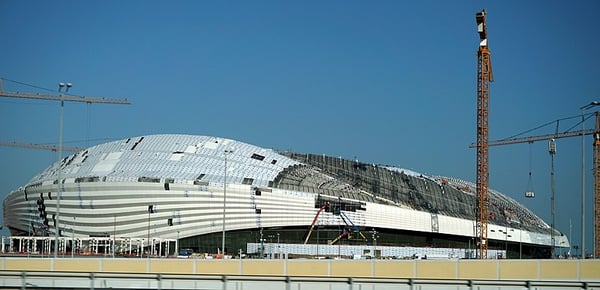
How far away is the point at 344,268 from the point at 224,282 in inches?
684

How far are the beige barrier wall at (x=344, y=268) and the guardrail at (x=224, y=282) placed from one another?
13886 mm

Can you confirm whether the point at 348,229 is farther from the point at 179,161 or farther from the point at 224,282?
the point at 224,282

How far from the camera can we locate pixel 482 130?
134m

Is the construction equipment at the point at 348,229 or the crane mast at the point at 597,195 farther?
the crane mast at the point at 597,195

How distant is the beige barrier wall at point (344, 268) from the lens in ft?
153

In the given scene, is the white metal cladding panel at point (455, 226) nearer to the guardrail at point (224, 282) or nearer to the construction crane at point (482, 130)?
the construction crane at point (482, 130)

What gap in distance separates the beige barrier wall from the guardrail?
13886 mm

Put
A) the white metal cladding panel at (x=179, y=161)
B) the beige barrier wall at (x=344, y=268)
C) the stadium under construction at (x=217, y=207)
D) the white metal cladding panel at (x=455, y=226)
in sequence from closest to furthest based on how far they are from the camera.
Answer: the beige barrier wall at (x=344, y=268)
the stadium under construction at (x=217, y=207)
the white metal cladding panel at (x=179, y=161)
the white metal cladding panel at (x=455, y=226)

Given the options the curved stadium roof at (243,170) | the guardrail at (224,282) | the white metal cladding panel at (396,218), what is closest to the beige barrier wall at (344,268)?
the guardrail at (224,282)

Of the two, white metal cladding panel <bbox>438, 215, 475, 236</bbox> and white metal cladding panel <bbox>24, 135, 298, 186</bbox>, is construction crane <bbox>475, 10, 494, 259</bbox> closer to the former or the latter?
white metal cladding panel <bbox>438, 215, 475, 236</bbox>

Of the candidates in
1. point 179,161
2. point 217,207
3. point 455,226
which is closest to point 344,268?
point 217,207

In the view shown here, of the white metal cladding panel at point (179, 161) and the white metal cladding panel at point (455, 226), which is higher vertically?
the white metal cladding panel at point (179, 161)

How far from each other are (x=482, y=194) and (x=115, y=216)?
196ft

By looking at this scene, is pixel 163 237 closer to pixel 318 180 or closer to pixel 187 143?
pixel 187 143
